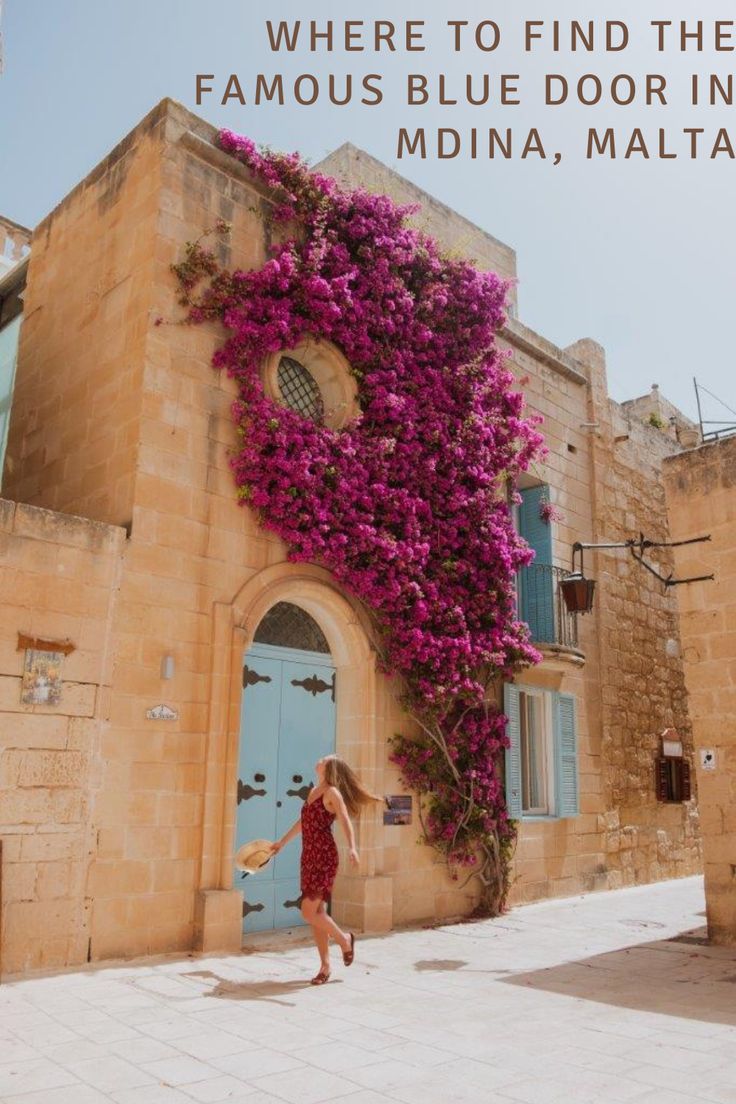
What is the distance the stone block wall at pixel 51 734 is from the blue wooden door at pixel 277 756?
1.76 metres

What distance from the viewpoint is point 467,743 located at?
9.55m

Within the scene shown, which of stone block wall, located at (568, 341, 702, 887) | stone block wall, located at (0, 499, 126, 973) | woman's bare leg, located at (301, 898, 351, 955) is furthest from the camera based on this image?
stone block wall, located at (568, 341, 702, 887)

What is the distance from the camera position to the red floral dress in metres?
6.10

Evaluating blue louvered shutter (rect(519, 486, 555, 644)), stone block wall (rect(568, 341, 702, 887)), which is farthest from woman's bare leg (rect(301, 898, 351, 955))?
stone block wall (rect(568, 341, 702, 887))

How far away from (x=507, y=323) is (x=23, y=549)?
7.67m

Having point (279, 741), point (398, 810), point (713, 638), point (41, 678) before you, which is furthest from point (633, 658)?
point (41, 678)

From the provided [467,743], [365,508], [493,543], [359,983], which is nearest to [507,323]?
[493,543]

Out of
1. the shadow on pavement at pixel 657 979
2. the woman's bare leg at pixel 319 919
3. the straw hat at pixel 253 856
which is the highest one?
the straw hat at pixel 253 856

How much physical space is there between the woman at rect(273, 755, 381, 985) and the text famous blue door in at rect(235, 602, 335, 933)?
1797mm

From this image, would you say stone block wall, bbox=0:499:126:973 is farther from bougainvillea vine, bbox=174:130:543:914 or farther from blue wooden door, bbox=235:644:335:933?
bougainvillea vine, bbox=174:130:543:914

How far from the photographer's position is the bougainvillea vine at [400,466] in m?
8.40

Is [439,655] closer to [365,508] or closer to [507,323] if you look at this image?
[365,508]

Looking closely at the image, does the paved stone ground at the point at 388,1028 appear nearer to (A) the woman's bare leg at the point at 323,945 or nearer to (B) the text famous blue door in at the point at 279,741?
(A) the woman's bare leg at the point at 323,945

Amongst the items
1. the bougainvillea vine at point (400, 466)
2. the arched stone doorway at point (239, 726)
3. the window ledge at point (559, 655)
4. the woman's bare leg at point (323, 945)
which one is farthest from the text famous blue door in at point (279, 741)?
the window ledge at point (559, 655)
